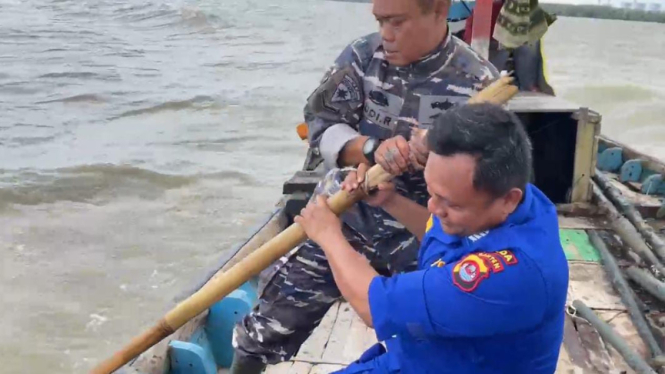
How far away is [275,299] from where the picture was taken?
2.70m

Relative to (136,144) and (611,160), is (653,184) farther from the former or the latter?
(136,144)

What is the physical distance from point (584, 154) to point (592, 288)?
123cm

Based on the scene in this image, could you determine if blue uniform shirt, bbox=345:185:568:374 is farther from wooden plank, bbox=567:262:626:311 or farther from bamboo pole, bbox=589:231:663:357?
wooden plank, bbox=567:262:626:311

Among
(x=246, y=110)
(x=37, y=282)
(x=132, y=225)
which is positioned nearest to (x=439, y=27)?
(x=37, y=282)

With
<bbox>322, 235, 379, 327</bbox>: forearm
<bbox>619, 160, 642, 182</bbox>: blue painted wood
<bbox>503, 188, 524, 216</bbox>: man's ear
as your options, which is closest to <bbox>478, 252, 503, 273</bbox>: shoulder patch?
<bbox>503, 188, 524, 216</bbox>: man's ear

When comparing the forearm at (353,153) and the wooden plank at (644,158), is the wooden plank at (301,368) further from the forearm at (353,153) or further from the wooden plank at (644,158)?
the wooden plank at (644,158)

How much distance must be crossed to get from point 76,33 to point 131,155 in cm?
1335

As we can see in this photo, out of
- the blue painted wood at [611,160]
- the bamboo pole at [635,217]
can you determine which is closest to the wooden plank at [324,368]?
the bamboo pole at [635,217]

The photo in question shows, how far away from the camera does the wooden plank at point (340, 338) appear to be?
3592mm

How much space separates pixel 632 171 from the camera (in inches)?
266

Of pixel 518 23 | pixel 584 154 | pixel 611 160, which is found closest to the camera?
pixel 518 23

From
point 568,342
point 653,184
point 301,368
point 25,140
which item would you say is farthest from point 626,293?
point 25,140

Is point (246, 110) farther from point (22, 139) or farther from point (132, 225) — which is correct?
point (132, 225)

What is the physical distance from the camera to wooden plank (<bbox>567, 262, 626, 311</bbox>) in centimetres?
419
